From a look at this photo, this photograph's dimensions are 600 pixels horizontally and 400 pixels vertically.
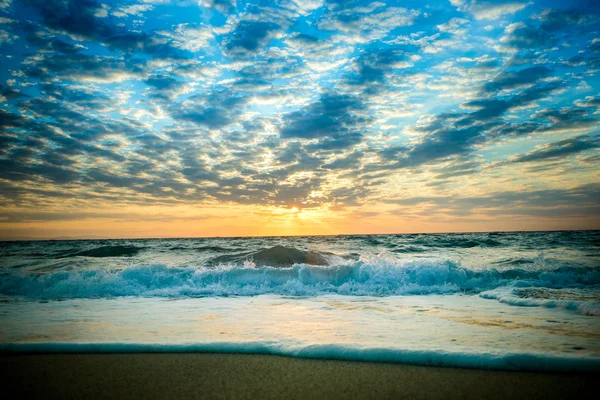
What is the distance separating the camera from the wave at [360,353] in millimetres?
2887

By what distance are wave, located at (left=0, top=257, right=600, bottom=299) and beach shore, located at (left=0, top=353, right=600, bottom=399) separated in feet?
16.3

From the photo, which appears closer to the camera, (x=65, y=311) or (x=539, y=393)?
(x=539, y=393)

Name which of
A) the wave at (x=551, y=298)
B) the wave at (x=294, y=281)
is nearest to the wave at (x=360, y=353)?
the wave at (x=551, y=298)

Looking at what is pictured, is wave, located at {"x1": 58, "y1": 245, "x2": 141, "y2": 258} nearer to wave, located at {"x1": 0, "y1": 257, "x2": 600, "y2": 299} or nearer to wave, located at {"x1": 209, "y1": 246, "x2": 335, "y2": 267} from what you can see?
wave, located at {"x1": 209, "y1": 246, "x2": 335, "y2": 267}

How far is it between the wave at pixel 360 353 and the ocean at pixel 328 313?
1 centimetres

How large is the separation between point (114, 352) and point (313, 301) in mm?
4234

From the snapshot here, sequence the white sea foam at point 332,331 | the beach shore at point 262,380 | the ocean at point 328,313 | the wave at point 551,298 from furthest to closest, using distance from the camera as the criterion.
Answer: the wave at point 551,298
the ocean at point 328,313
the white sea foam at point 332,331
the beach shore at point 262,380

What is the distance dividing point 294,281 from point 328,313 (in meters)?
3.36

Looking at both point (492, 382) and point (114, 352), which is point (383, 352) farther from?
point (114, 352)

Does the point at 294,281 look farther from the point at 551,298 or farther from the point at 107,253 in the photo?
the point at 107,253

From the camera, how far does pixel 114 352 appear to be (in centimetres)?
352

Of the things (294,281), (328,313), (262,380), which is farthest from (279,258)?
(262,380)

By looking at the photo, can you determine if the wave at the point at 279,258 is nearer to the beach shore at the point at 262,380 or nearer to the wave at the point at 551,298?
the wave at the point at 551,298

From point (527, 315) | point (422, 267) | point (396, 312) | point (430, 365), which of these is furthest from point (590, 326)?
point (422, 267)
